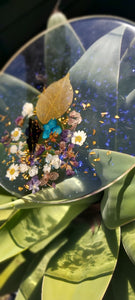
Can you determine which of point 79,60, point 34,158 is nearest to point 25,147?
point 34,158

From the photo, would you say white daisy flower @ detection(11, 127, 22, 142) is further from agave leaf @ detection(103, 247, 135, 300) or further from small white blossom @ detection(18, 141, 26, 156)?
agave leaf @ detection(103, 247, 135, 300)

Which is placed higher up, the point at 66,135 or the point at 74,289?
the point at 66,135

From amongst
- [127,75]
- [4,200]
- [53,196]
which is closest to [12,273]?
[4,200]

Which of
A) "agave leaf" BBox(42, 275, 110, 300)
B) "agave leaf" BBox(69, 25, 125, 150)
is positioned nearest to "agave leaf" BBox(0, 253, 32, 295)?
"agave leaf" BBox(42, 275, 110, 300)

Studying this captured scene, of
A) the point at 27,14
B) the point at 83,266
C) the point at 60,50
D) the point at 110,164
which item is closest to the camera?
the point at 110,164

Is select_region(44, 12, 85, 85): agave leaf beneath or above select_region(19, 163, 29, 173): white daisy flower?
above

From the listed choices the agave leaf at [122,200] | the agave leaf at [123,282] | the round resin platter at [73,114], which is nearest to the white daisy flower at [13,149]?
the round resin platter at [73,114]

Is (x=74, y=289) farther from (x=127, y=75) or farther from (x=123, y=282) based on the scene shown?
(x=127, y=75)
